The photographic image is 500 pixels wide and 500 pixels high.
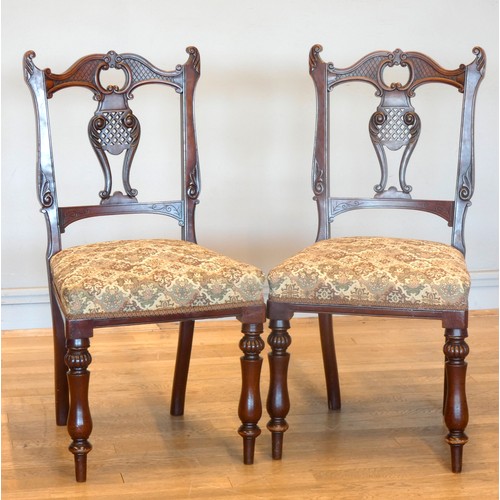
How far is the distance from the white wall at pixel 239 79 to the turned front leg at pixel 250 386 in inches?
55.7

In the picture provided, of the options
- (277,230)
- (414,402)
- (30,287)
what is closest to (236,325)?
(277,230)

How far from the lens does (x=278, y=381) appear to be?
98.7 inches

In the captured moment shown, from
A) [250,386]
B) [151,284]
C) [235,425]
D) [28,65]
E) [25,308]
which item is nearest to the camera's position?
[151,284]

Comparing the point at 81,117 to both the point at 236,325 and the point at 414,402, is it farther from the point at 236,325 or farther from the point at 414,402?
the point at 414,402

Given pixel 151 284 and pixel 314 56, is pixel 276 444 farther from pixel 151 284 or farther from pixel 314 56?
pixel 314 56

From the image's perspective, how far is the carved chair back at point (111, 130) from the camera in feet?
8.82

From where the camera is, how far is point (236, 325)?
3.81 meters

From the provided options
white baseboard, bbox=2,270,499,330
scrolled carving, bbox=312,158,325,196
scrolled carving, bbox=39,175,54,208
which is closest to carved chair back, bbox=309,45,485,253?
scrolled carving, bbox=312,158,325,196

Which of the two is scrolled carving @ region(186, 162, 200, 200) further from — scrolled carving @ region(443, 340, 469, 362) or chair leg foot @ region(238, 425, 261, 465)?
scrolled carving @ region(443, 340, 469, 362)

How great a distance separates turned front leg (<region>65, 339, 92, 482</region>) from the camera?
233cm

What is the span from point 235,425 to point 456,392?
25.7 inches

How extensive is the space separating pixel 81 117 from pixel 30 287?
2.17ft

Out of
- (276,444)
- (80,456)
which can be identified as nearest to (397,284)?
(276,444)

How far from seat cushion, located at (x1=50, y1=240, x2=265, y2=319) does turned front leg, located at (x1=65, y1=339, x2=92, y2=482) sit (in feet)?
0.28
